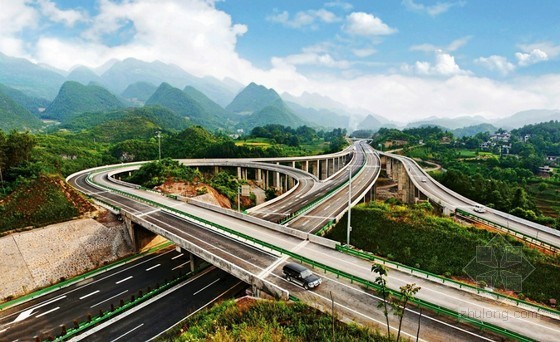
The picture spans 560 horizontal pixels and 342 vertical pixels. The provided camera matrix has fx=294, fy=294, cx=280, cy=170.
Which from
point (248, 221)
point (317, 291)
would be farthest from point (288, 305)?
point (248, 221)

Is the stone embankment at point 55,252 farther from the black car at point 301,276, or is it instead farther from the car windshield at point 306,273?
the car windshield at point 306,273

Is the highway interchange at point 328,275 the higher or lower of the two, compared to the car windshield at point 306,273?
lower

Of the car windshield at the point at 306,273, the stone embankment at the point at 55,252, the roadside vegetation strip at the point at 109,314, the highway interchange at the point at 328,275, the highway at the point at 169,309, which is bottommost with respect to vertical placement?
the highway at the point at 169,309

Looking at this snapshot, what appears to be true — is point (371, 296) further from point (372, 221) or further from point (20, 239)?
point (20, 239)

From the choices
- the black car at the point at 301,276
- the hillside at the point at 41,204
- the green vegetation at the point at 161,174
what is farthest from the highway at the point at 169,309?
the green vegetation at the point at 161,174

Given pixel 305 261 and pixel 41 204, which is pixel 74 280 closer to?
pixel 41 204
